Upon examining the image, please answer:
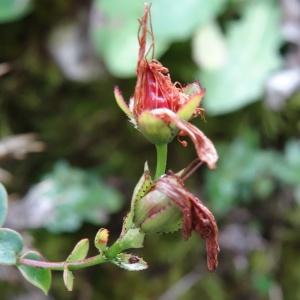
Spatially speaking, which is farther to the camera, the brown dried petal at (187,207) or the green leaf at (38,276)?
Result: the green leaf at (38,276)

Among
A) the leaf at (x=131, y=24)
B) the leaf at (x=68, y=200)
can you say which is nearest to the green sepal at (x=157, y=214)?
the leaf at (x=68, y=200)

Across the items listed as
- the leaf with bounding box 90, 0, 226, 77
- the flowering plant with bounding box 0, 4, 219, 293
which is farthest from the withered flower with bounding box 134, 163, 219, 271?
the leaf with bounding box 90, 0, 226, 77

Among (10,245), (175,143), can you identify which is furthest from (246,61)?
(10,245)

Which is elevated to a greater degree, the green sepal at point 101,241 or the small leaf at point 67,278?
the green sepal at point 101,241

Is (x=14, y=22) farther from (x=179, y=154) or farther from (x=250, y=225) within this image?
(x=250, y=225)

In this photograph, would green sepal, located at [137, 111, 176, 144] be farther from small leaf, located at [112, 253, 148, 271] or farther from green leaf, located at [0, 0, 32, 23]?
green leaf, located at [0, 0, 32, 23]

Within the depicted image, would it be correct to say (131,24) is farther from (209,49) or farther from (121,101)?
(121,101)

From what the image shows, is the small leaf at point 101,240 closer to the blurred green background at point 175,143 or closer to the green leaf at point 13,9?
the blurred green background at point 175,143

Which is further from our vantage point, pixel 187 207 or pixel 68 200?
pixel 68 200
